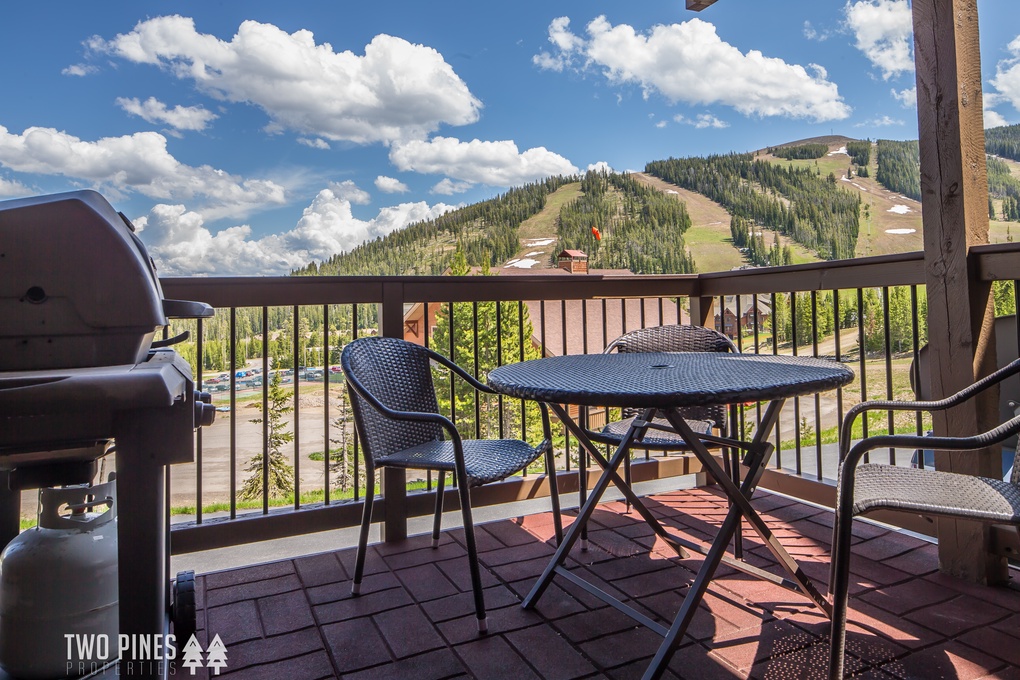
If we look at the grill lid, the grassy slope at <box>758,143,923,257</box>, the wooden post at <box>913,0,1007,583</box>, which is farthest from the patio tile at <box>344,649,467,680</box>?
the grassy slope at <box>758,143,923,257</box>

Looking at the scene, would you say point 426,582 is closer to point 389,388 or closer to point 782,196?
point 389,388

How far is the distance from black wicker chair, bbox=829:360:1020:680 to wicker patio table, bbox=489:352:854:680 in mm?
213

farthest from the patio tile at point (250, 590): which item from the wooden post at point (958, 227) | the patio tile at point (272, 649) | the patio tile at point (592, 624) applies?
the wooden post at point (958, 227)

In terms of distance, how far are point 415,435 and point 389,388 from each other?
238mm

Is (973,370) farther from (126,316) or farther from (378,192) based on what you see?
(378,192)

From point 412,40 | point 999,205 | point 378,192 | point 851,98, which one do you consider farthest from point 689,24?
point 999,205

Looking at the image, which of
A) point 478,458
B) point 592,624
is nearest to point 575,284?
point 478,458

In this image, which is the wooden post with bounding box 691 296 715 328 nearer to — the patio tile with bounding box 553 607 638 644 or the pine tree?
the patio tile with bounding box 553 607 638 644

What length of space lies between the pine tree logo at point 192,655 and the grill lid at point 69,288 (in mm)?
1061

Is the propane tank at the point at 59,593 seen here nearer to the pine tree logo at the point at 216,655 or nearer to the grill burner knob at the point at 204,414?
the pine tree logo at the point at 216,655

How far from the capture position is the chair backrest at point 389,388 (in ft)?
7.41

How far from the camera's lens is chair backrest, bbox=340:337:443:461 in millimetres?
2258

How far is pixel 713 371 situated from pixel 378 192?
5036 centimetres

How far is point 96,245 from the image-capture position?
127 cm
